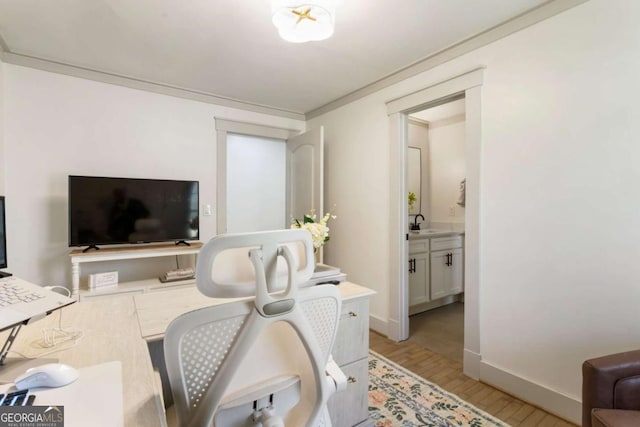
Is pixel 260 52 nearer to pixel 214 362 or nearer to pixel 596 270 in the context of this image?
pixel 214 362

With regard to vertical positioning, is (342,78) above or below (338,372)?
above

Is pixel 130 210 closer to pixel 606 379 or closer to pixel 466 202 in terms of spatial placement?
pixel 466 202

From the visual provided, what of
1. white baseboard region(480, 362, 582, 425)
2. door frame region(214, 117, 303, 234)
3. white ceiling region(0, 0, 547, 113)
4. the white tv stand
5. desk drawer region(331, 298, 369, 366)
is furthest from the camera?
door frame region(214, 117, 303, 234)

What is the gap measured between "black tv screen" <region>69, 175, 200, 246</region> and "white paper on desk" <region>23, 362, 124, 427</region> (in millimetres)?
2116

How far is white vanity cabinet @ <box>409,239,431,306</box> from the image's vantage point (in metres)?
3.21

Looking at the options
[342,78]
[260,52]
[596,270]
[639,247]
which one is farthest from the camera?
[342,78]

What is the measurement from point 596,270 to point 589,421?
0.80m

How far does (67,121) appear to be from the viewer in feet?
8.39

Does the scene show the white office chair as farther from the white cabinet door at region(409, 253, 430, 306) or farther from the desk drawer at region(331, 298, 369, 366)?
the white cabinet door at region(409, 253, 430, 306)

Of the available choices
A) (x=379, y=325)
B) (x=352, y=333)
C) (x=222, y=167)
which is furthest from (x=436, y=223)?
(x=352, y=333)

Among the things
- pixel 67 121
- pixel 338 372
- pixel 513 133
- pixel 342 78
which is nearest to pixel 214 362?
pixel 338 372

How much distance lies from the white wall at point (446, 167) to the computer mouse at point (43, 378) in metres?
4.03

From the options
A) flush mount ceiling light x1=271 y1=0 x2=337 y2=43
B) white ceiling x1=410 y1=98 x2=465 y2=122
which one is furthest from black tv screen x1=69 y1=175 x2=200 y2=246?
white ceiling x1=410 y1=98 x2=465 y2=122

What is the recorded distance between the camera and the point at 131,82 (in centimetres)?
279
